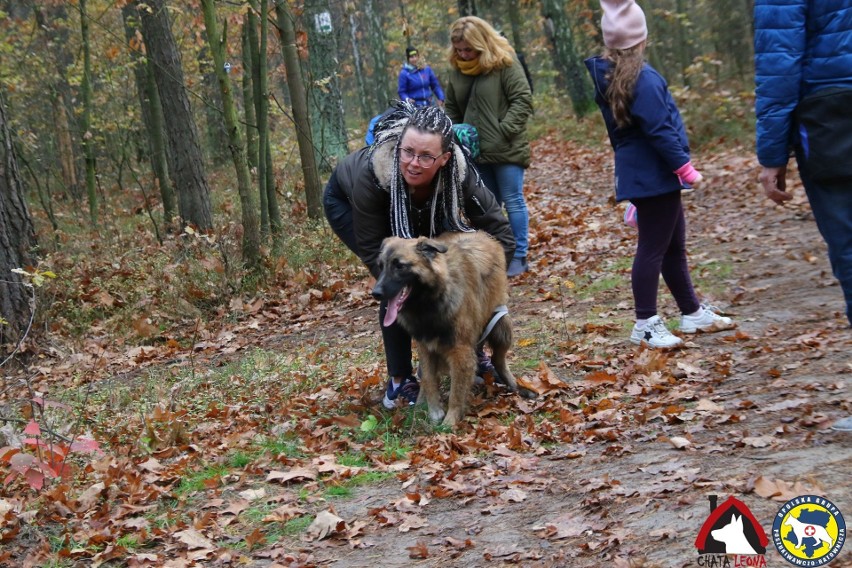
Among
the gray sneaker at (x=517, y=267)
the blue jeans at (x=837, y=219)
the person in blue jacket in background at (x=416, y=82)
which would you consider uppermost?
the person in blue jacket in background at (x=416, y=82)

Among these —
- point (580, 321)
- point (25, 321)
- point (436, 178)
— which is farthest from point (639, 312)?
point (25, 321)

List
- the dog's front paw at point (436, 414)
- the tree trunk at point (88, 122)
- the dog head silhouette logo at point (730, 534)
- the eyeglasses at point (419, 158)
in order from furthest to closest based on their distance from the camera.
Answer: the tree trunk at point (88, 122) → the dog's front paw at point (436, 414) → the eyeglasses at point (419, 158) → the dog head silhouette logo at point (730, 534)

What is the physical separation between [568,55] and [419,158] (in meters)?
17.8

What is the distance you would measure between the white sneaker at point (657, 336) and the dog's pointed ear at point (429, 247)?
2.06 metres

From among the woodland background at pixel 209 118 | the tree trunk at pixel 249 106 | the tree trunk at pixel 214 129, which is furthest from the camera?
the tree trunk at pixel 214 129

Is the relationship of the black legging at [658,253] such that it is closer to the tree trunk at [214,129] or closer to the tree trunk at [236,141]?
the tree trunk at [236,141]

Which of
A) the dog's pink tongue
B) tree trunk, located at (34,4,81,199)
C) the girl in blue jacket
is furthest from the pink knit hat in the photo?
tree trunk, located at (34,4,81,199)

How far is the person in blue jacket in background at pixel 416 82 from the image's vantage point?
14984 millimetres

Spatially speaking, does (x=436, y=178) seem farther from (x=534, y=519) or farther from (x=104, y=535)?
(x=104, y=535)

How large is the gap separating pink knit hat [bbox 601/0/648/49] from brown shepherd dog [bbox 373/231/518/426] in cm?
170

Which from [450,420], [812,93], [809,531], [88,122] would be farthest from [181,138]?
[809,531]

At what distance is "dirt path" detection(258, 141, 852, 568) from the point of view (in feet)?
11.2

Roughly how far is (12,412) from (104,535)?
2.99m

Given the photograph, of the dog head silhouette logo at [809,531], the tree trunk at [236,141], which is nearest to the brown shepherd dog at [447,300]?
the dog head silhouette logo at [809,531]
